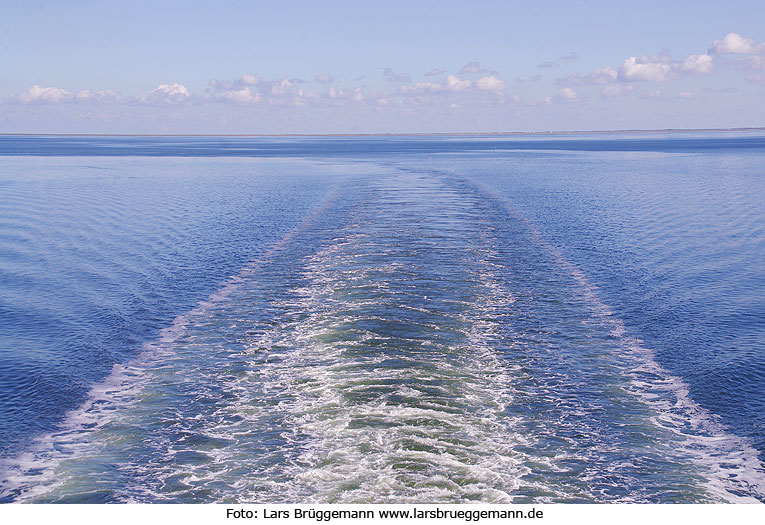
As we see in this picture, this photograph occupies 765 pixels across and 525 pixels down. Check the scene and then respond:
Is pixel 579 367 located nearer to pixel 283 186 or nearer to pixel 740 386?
pixel 740 386

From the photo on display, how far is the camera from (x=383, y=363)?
2298 cm

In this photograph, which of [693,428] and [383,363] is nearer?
[693,428]

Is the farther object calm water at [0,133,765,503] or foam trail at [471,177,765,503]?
calm water at [0,133,765,503]

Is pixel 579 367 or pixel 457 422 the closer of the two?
pixel 457 422

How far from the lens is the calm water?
53.0 feet

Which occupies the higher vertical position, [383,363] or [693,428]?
[383,363]

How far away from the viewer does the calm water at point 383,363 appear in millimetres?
16141

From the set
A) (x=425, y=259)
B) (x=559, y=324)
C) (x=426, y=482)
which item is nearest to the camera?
(x=426, y=482)

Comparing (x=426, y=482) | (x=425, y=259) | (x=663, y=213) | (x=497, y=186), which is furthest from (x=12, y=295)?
(x=497, y=186)

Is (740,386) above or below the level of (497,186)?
below

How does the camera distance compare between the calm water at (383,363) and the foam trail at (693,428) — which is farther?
the calm water at (383,363)

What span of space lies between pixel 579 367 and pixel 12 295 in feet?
92.3
